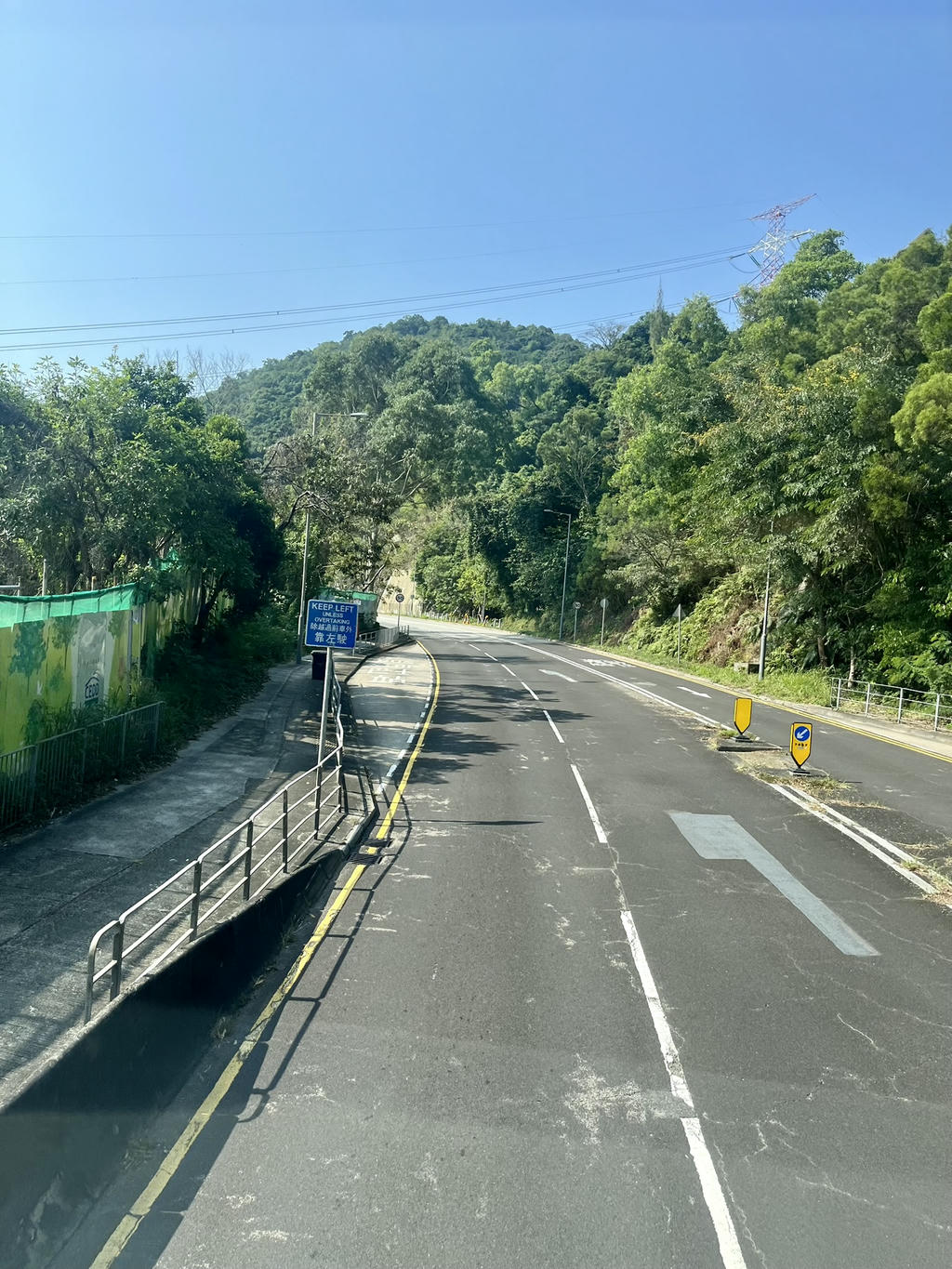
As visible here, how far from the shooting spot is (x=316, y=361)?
10462 centimetres

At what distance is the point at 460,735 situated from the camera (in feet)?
76.1

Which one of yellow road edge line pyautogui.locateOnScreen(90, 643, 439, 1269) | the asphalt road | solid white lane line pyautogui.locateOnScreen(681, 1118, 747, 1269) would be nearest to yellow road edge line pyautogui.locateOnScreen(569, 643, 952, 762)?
the asphalt road

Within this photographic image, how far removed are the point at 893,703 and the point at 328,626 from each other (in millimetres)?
23420

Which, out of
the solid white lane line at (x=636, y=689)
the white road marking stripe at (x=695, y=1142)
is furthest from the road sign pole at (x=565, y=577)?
the white road marking stripe at (x=695, y=1142)

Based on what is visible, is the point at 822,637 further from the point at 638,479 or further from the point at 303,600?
the point at 638,479

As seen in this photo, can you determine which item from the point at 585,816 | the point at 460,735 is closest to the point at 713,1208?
the point at 585,816

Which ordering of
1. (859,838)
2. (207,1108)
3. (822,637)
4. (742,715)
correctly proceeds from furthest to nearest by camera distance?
(822,637) → (742,715) → (859,838) → (207,1108)

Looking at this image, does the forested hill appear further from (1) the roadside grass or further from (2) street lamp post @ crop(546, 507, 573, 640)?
(1) the roadside grass

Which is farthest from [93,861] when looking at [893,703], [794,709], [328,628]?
[893,703]

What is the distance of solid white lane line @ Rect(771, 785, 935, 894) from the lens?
11.5m

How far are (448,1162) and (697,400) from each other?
167 ft

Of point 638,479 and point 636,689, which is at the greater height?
point 638,479

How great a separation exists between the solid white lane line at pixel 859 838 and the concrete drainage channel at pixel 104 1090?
318 inches

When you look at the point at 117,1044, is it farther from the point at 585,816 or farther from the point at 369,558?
the point at 369,558
